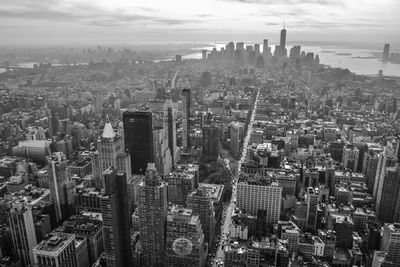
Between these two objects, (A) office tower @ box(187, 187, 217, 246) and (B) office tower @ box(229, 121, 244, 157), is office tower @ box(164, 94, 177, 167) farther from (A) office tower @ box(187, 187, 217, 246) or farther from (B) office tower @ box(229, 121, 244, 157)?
(A) office tower @ box(187, 187, 217, 246)

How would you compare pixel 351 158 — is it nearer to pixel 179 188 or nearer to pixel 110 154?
pixel 179 188

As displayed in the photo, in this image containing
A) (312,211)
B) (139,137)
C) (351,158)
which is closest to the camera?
(312,211)

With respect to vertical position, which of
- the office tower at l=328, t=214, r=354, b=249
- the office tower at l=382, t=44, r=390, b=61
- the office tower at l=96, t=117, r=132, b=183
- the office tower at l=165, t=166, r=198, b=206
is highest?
the office tower at l=382, t=44, r=390, b=61

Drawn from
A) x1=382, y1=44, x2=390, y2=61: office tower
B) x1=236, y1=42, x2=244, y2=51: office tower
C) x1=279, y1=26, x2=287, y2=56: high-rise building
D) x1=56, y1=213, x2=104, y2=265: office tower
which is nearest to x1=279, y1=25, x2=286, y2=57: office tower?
x1=279, y1=26, x2=287, y2=56: high-rise building

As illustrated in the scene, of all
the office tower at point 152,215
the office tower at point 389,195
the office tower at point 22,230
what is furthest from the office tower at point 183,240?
the office tower at point 389,195

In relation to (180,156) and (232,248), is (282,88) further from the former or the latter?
(232,248)

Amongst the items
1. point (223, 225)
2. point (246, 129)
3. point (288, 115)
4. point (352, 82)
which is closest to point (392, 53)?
point (352, 82)

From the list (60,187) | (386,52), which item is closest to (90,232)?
(60,187)

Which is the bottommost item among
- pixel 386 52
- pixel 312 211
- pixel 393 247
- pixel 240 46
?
pixel 312 211

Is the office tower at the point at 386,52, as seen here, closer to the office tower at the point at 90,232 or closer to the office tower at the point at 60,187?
the office tower at the point at 60,187
